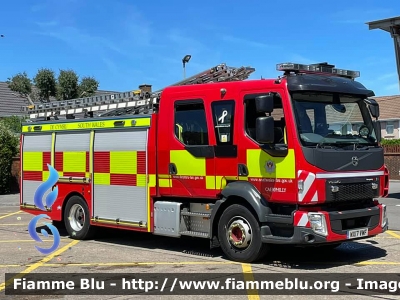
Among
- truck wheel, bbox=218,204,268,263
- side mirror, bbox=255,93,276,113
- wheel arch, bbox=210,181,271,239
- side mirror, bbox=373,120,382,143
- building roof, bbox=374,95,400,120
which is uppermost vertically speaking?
building roof, bbox=374,95,400,120

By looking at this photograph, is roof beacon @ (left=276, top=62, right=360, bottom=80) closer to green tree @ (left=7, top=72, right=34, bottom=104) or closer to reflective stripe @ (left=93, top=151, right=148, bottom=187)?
reflective stripe @ (left=93, top=151, right=148, bottom=187)

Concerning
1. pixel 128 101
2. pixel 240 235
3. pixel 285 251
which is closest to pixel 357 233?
pixel 285 251

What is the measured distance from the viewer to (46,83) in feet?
123

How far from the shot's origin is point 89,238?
11109 mm

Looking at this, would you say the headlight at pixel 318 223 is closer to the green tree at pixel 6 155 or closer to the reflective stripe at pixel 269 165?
the reflective stripe at pixel 269 165

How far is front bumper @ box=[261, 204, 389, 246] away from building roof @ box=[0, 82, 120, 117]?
34.1 m

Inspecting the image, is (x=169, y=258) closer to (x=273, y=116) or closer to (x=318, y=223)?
(x=318, y=223)

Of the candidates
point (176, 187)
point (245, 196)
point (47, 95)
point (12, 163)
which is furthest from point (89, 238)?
point (47, 95)

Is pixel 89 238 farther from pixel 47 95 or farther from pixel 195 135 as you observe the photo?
pixel 47 95

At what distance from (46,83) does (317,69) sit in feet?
104

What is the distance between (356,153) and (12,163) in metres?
20.1

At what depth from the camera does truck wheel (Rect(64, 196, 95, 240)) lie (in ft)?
35.9

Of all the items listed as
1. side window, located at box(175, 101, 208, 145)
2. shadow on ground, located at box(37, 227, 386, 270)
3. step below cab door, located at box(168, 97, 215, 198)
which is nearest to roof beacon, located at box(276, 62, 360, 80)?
step below cab door, located at box(168, 97, 215, 198)

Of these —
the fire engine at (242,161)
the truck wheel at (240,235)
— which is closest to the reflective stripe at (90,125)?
the fire engine at (242,161)
